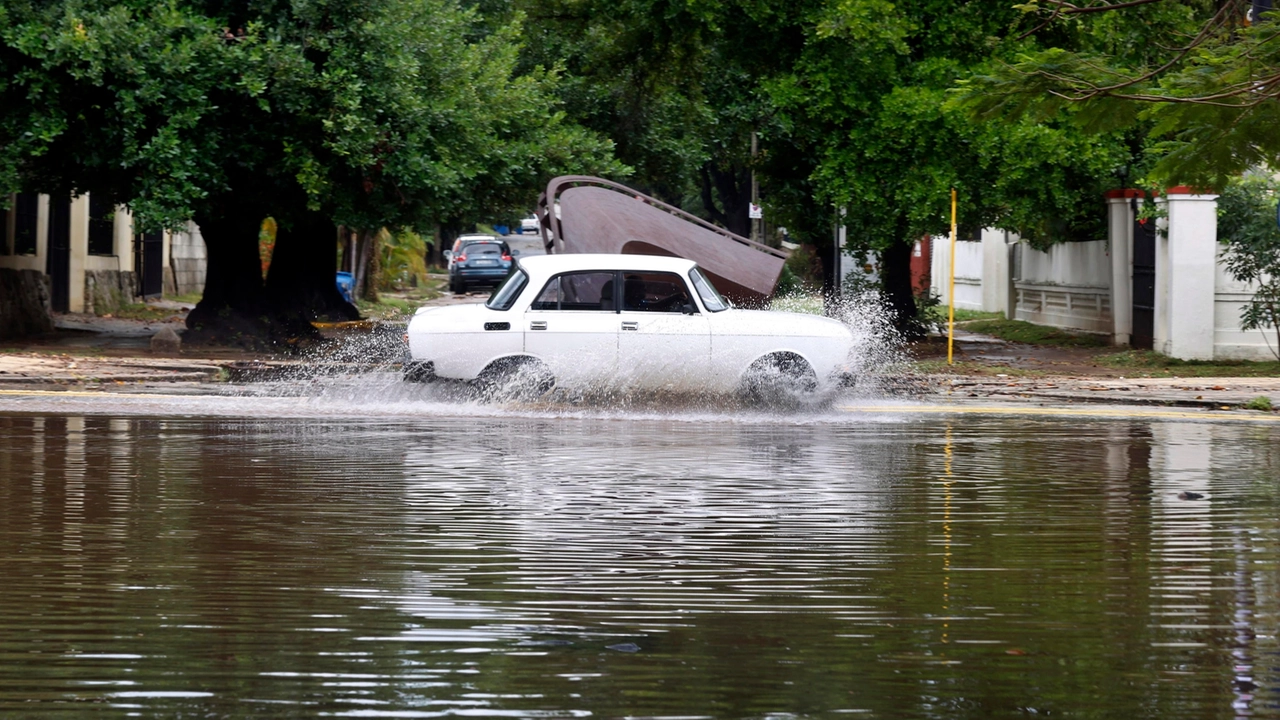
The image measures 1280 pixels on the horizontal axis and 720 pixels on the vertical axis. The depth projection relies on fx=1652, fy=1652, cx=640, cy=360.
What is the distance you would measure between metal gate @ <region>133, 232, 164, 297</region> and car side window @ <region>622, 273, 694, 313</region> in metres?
23.6

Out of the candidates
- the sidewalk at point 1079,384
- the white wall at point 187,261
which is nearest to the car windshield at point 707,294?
the sidewalk at point 1079,384

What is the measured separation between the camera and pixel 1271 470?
464 inches

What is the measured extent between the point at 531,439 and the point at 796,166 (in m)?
15.7

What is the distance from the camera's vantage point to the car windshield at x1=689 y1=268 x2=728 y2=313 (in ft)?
51.3

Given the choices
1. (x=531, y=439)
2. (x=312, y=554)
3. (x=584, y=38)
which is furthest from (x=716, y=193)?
(x=312, y=554)

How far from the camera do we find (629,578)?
24.0 ft

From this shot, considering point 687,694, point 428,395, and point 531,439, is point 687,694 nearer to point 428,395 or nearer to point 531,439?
point 531,439

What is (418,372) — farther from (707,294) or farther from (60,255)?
(60,255)

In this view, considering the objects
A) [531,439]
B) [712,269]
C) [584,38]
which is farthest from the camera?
[584,38]

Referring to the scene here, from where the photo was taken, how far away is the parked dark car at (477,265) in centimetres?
5122

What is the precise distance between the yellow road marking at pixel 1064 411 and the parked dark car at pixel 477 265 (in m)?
34.5

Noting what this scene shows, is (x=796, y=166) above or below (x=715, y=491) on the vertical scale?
above

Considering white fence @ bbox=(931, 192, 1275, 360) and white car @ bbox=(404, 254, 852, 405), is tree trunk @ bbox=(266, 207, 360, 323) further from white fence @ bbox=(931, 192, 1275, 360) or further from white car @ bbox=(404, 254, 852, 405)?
white fence @ bbox=(931, 192, 1275, 360)

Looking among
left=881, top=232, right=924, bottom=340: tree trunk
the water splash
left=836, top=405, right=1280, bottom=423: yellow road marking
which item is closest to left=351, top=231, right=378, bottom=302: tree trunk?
left=881, top=232, right=924, bottom=340: tree trunk
